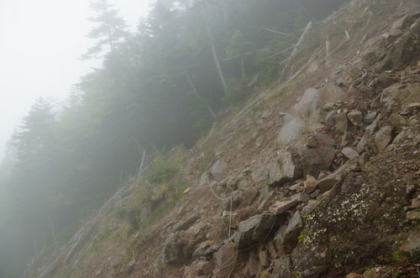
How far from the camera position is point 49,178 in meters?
20.9

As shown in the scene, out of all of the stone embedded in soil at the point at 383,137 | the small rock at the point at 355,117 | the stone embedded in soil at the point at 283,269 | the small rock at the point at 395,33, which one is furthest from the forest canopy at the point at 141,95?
the stone embedded in soil at the point at 283,269

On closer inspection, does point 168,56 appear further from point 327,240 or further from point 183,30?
point 327,240

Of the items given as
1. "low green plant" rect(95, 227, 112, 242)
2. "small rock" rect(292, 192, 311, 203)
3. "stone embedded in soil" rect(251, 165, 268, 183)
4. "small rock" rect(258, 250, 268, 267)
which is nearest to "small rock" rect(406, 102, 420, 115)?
"small rock" rect(292, 192, 311, 203)

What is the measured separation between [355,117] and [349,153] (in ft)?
3.03

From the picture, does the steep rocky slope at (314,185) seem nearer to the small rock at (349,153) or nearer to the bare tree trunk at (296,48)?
the small rock at (349,153)

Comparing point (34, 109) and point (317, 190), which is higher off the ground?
point (34, 109)

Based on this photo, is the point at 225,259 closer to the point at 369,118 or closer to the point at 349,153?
the point at 349,153

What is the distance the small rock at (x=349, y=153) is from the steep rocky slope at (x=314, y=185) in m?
0.02

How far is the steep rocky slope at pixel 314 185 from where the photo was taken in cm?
250

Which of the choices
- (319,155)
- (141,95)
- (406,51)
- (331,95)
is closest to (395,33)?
(406,51)

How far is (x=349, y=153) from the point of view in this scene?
14.4 ft

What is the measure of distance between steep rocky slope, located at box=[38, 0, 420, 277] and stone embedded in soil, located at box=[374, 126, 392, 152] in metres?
0.02

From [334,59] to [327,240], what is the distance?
7613 mm

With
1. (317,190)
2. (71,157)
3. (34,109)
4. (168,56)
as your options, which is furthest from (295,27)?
(34,109)
